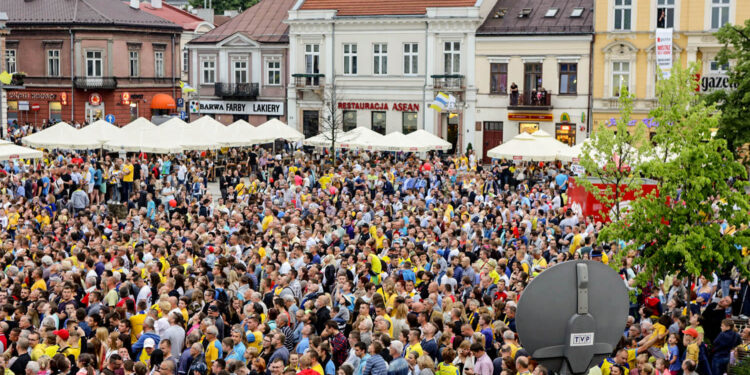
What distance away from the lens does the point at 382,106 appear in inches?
1943

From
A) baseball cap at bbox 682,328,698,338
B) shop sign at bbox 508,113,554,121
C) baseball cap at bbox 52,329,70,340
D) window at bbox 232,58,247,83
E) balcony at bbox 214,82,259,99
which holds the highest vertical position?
window at bbox 232,58,247,83

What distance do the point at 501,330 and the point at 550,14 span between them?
113ft

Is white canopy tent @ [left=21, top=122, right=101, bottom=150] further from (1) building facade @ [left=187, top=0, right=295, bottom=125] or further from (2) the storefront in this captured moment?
(1) building facade @ [left=187, top=0, right=295, bottom=125]

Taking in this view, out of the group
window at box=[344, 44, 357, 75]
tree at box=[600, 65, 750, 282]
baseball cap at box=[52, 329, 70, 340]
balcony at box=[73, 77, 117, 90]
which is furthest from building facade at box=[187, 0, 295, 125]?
baseball cap at box=[52, 329, 70, 340]

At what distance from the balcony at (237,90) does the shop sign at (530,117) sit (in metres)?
15.1

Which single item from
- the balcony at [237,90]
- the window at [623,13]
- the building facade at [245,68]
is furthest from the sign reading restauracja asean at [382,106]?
the window at [623,13]

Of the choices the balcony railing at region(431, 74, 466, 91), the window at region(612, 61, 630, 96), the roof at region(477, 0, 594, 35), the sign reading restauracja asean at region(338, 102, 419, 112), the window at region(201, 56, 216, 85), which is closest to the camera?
the window at region(612, 61, 630, 96)

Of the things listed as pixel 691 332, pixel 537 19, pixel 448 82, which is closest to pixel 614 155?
pixel 691 332

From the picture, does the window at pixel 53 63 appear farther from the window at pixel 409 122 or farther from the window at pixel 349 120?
the window at pixel 409 122

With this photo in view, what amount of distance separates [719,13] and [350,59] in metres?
18.4

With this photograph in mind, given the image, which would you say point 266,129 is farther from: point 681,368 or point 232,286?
point 681,368

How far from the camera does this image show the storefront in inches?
2062

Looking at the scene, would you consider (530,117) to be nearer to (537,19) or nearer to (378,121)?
(537,19)

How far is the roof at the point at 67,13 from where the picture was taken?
57.9 m
